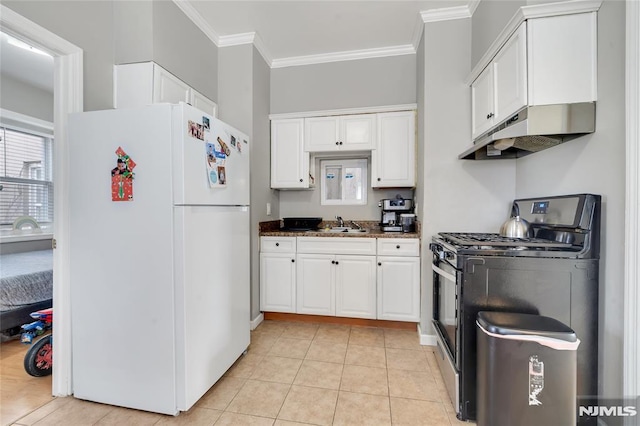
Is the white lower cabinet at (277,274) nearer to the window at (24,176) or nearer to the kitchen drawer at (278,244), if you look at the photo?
the kitchen drawer at (278,244)

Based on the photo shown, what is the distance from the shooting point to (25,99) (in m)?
3.37

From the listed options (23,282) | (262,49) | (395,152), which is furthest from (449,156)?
(23,282)

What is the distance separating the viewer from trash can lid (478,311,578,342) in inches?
45.9

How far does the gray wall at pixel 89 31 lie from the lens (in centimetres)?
154

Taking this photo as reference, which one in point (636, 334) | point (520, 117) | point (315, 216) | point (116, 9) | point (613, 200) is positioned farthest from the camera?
point (315, 216)

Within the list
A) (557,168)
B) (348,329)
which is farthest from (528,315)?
(348,329)

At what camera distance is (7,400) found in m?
1.62

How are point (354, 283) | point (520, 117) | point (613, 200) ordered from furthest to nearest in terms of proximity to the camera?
1. point (354, 283)
2. point (520, 117)
3. point (613, 200)

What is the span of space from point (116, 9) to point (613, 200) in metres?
3.27

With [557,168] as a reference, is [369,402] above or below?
below

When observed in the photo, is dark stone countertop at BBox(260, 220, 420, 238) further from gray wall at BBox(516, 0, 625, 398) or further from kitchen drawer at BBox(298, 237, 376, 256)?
gray wall at BBox(516, 0, 625, 398)

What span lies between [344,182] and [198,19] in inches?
83.2

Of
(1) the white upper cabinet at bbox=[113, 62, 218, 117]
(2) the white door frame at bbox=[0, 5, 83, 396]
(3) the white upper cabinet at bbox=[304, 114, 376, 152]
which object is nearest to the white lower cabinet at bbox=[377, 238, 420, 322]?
(3) the white upper cabinet at bbox=[304, 114, 376, 152]

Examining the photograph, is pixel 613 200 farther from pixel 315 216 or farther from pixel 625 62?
pixel 315 216
